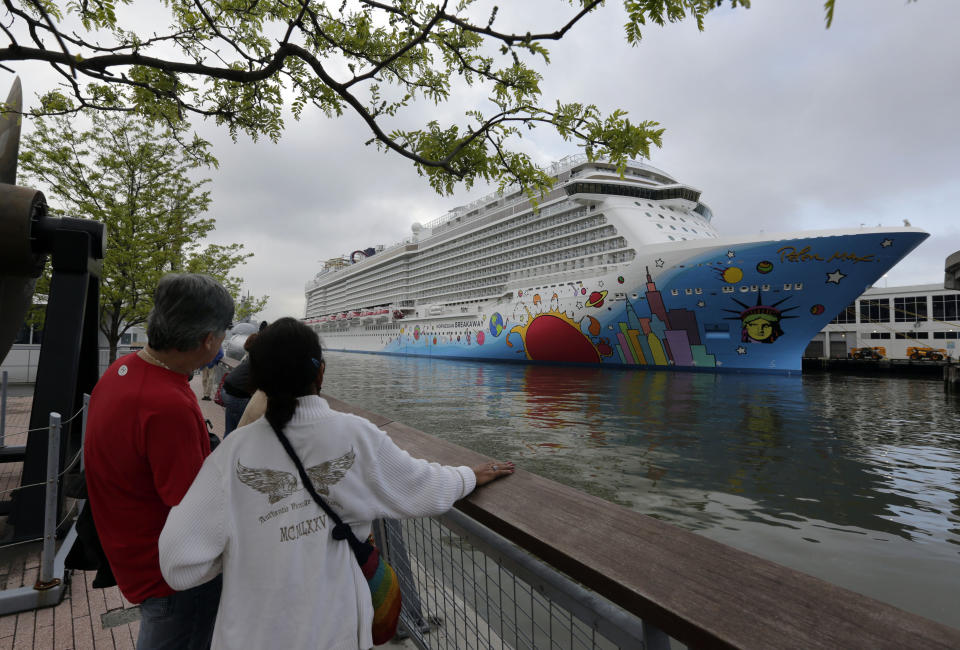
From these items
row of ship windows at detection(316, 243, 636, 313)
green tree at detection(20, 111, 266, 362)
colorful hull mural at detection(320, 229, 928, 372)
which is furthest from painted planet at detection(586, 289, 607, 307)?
green tree at detection(20, 111, 266, 362)

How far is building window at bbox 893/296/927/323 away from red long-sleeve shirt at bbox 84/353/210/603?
49687mm

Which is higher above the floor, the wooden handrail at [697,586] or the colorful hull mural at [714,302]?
the colorful hull mural at [714,302]

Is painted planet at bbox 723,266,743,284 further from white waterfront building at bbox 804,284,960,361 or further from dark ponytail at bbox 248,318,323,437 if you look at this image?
white waterfront building at bbox 804,284,960,361

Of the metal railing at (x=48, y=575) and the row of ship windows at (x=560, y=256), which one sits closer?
the metal railing at (x=48, y=575)

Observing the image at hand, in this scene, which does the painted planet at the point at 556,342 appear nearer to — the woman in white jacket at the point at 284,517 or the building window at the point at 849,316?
the woman in white jacket at the point at 284,517

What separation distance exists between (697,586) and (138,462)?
1461 mm

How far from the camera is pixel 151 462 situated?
1.31m

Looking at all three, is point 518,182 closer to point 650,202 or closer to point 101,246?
point 101,246

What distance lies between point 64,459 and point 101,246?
171cm

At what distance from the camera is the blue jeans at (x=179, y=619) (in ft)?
4.52

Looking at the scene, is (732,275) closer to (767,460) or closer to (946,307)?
(767,460)

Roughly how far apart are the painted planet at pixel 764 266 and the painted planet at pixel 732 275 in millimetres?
673

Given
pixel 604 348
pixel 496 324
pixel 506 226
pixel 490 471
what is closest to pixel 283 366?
pixel 490 471
